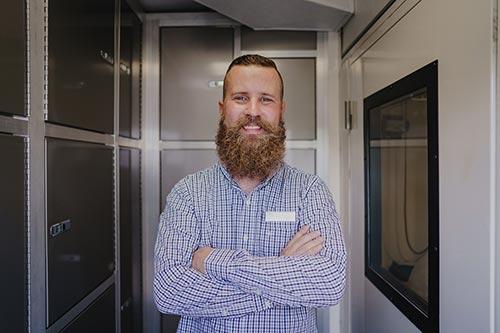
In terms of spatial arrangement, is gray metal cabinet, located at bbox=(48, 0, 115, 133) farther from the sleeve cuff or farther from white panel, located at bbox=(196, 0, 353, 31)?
the sleeve cuff

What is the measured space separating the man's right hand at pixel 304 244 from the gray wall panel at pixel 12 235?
82 cm

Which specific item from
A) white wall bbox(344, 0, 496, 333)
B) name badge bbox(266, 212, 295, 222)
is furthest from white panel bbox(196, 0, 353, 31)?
name badge bbox(266, 212, 295, 222)

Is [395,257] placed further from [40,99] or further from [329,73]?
[40,99]

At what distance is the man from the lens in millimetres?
1095

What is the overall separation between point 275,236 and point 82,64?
1.09 metres

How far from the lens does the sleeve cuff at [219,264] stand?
1094 millimetres

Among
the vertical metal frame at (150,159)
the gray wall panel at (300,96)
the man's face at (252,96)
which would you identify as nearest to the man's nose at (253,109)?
the man's face at (252,96)

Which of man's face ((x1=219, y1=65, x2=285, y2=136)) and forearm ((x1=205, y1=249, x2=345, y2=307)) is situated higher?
man's face ((x1=219, y1=65, x2=285, y2=136))

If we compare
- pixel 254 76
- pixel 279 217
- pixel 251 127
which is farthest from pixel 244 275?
pixel 254 76

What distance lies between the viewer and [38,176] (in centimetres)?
129

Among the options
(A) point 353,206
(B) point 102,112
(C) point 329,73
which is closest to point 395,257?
(A) point 353,206

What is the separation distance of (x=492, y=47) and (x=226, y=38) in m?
1.95

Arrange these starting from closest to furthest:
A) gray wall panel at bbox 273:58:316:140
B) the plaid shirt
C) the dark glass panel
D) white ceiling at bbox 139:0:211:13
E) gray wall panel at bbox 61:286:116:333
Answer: the plaid shirt < gray wall panel at bbox 61:286:116:333 < the dark glass panel < white ceiling at bbox 139:0:211:13 < gray wall panel at bbox 273:58:316:140

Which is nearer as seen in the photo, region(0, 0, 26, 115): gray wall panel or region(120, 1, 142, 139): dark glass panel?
region(0, 0, 26, 115): gray wall panel
